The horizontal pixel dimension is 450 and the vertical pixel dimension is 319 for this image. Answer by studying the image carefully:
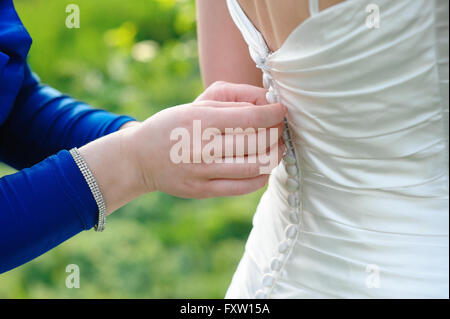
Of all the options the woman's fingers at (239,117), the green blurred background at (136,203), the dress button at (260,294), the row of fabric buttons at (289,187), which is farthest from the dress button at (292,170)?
the green blurred background at (136,203)

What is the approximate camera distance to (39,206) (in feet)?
2.62

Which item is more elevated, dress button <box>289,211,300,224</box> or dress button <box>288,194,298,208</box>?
dress button <box>288,194,298,208</box>

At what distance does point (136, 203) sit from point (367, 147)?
2247 millimetres

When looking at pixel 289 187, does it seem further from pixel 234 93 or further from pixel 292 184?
pixel 234 93

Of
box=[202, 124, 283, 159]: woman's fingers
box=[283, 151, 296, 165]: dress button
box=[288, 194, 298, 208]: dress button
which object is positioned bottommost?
box=[288, 194, 298, 208]: dress button

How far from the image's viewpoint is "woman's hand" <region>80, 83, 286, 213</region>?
0.76 m

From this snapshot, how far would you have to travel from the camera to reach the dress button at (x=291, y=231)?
2.81 ft

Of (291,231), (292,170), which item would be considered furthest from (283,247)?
(292,170)

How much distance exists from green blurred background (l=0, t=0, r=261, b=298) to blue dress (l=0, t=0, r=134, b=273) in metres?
1.43

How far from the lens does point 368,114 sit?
2.33 feet

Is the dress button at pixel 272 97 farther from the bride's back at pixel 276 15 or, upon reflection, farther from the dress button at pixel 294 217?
the dress button at pixel 294 217

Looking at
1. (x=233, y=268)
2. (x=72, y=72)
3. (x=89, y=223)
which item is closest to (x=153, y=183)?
(x=89, y=223)

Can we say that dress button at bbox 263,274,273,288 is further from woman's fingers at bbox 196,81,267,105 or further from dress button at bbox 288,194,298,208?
woman's fingers at bbox 196,81,267,105

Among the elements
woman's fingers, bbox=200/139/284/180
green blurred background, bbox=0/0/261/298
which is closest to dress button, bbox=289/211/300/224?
woman's fingers, bbox=200/139/284/180
